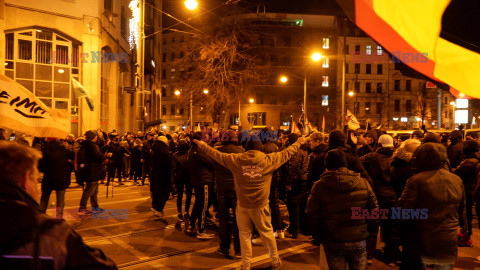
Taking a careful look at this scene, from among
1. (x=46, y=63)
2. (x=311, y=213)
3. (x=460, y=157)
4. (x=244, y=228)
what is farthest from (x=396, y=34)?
(x=46, y=63)

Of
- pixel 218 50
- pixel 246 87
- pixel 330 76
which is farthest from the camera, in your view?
pixel 330 76

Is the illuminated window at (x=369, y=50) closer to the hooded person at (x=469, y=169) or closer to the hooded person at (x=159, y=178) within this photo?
the hooded person at (x=469, y=169)

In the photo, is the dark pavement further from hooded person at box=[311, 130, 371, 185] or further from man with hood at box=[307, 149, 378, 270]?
hooded person at box=[311, 130, 371, 185]

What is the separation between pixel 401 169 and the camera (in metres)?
6.18

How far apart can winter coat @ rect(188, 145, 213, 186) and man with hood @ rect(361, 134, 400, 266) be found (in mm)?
3169

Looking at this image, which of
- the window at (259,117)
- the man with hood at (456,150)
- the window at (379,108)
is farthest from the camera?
the window at (379,108)

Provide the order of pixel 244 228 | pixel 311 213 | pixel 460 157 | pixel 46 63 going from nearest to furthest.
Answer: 1. pixel 311 213
2. pixel 244 228
3. pixel 460 157
4. pixel 46 63

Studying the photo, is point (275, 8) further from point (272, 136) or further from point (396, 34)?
point (396, 34)

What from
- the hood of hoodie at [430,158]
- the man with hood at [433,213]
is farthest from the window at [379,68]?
the man with hood at [433,213]

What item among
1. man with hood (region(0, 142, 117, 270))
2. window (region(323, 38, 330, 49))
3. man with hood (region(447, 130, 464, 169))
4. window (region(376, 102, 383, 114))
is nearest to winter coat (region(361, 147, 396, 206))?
man with hood (region(447, 130, 464, 169))

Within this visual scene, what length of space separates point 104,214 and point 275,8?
61.8 metres

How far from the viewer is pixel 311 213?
4027mm

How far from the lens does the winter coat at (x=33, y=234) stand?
1670 millimetres

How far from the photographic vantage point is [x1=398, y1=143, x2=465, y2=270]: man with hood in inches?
154
